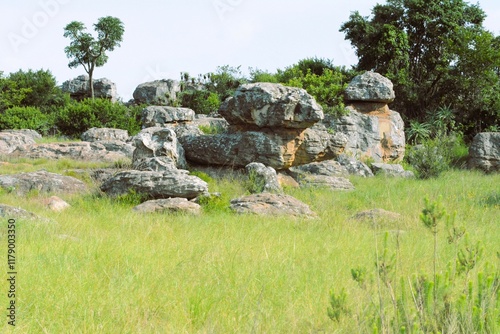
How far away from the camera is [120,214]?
29.2 feet

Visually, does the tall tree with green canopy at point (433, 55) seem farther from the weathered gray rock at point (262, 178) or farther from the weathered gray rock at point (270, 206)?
the weathered gray rock at point (270, 206)

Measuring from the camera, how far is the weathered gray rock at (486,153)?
64.6ft

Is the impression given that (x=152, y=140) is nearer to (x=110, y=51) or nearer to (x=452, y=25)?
(x=452, y=25)

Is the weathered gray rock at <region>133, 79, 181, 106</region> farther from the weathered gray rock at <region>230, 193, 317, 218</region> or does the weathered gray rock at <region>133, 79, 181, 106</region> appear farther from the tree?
the weathered gray rock at <region>230, 193, 317, 218</region>

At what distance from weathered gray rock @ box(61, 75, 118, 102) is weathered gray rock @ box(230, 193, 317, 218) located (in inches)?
1357

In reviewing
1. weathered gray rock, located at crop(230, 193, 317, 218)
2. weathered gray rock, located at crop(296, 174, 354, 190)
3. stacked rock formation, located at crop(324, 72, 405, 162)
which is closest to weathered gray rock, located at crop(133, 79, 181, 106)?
stacked rock formation, located at crop(324, 72, 405, 162)

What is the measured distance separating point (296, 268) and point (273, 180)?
7.66 metres

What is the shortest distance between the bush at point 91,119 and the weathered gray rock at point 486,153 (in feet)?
51.1

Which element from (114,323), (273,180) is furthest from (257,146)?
(114,323)

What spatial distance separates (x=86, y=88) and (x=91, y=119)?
17.5 meters

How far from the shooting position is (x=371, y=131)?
20.9 metres

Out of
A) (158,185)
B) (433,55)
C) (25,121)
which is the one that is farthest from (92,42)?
(158,185)

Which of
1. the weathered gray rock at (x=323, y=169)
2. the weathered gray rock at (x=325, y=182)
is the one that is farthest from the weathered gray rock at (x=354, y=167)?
the weathered gray rock at (x=325, y=182)

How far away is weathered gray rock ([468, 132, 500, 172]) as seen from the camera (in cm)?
1970
